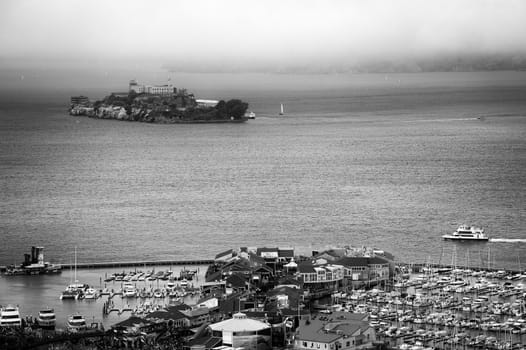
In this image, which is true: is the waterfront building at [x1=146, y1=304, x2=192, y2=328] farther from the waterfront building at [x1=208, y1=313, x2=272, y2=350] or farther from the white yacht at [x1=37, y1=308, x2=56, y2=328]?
the white yacht at [x1=37, y1=308, x2=56, y2=328]

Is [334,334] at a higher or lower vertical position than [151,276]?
higher

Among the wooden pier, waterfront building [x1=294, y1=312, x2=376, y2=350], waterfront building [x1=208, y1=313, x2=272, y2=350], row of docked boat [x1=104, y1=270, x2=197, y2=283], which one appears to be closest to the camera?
waterfront building [x1=294, y1=312, x2=376, y2=350]

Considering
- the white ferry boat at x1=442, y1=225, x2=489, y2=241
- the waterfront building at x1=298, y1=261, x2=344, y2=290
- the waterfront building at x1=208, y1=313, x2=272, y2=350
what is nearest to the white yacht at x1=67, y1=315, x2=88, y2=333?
the waterfront building at x1=208, y1=313, x2=272, y2=350

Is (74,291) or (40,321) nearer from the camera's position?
(40,321)

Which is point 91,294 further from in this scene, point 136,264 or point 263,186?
point 263,186

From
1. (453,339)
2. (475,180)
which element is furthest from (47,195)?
(453,339)

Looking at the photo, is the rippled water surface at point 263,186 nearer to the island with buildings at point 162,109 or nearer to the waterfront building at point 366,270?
the island with buildings at point 162,109

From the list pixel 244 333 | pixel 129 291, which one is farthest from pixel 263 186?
pixel 244 333

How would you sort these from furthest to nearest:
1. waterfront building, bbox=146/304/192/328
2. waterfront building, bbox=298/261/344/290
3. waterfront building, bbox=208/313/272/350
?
1. waterfront building, bbox=298/261/344/290
2. waterfront building, bbox=146/304/192/328
3. waterfront building, bbox=208/313/272/350
